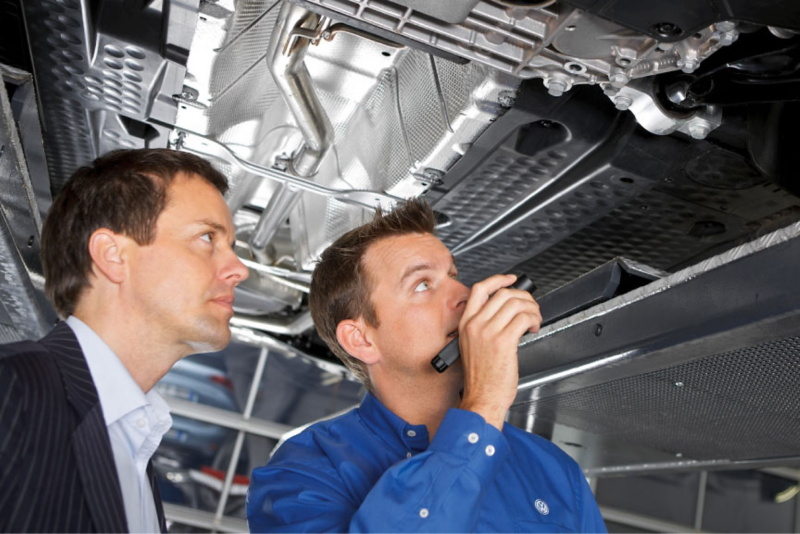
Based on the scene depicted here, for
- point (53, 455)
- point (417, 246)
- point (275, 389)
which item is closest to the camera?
point (53, 455)

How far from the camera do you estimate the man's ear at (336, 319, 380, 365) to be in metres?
1.40

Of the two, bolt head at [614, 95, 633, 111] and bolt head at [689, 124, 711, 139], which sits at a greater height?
bolt head at [689, 124, 711, 139]

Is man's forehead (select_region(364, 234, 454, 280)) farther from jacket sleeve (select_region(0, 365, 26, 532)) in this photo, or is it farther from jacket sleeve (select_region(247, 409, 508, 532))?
jacket sleeve (select_region(0, 365, 26, 532))

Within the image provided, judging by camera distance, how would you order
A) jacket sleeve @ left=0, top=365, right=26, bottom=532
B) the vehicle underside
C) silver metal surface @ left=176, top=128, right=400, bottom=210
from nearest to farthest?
1. jacket sleeve @ left=0, top=365, right=26, bottom=532
2. the vehicle underside
3. silver metal surface @ left=176, top=128, right=400, bottom=210

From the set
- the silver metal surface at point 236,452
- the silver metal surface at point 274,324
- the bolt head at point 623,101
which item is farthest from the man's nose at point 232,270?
the silver metal surface at point 236,452

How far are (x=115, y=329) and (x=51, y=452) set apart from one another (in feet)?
0.80

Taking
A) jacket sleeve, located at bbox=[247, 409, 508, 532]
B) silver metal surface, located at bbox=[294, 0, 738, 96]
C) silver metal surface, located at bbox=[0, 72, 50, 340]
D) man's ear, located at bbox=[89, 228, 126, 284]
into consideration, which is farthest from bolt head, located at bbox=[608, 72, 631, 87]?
silver metal surface, located at bbox=[0, 72, 50, 340]

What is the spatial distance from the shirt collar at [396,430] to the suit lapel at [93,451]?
502 mm

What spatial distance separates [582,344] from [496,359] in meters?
0.25

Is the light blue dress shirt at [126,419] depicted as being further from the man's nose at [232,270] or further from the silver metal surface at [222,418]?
the silver metal surface at [222,418]

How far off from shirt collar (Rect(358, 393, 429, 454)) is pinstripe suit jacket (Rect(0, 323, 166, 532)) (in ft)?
1.65

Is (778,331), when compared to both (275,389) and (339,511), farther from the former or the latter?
(275,389)

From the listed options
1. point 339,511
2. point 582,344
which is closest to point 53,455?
point 339,511

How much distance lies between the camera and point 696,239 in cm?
155
